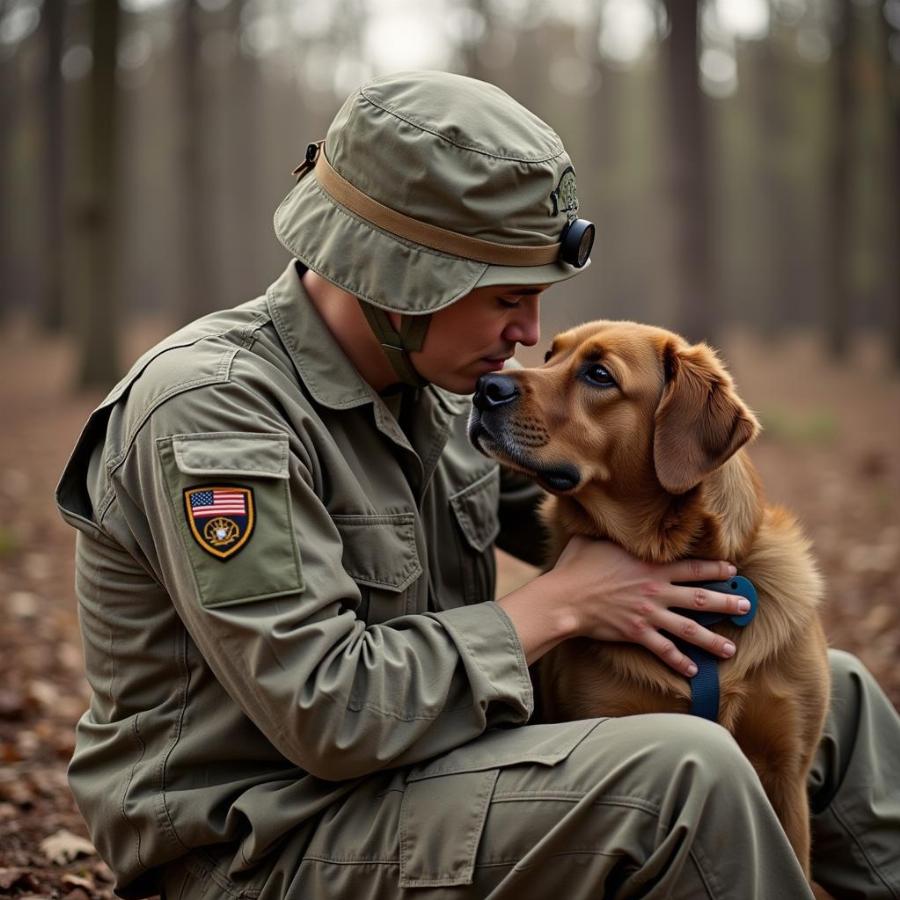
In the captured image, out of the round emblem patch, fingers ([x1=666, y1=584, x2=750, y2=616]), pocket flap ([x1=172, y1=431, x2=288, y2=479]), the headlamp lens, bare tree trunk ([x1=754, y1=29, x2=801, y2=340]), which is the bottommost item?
bare tree trunk ([x1=754, y1=29, x2=801, y2=340])

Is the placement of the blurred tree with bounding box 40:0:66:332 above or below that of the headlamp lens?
below

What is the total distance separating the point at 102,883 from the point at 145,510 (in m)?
1.72

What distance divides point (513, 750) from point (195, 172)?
638 inches

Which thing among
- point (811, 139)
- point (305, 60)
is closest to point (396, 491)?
point (811, 139)

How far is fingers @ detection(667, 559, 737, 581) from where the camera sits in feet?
9.88

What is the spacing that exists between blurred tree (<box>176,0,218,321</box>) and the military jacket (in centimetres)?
1512

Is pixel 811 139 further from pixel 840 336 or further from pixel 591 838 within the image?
pixel 591 838

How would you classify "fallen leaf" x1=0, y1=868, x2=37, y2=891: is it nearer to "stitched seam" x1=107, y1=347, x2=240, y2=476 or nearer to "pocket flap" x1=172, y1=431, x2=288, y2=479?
"stitched seam" x1=107, y1=347, x2=240, y2=476

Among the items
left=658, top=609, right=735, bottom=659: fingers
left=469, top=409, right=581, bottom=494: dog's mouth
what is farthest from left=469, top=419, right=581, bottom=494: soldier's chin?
left=658, top=609, right=735, bottom=659: fingers

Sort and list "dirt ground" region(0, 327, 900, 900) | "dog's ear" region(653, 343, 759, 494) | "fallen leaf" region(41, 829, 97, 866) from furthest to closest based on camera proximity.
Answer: "dirt ground" region(0, 327, 900, 900) → "fallen leaf" region(41, 829, 97, 866) → "dog's ear" region(653, 343, 759, 494)

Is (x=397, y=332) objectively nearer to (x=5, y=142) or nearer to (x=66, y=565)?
(x=66, y=565)

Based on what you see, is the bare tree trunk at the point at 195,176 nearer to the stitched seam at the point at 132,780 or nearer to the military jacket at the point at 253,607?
the military jacket at the point at 253,607

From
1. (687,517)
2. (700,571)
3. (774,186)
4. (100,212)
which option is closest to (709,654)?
(700,571)

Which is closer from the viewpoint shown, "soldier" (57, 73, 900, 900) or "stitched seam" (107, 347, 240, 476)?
"soldier" (57, 73, 900, 900)
